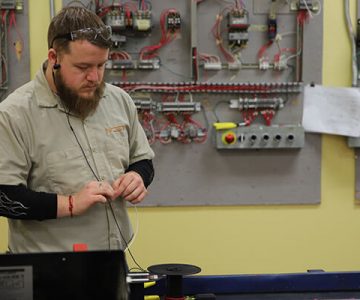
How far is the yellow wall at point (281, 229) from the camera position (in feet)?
9.21

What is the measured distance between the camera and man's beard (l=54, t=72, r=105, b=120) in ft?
5.11

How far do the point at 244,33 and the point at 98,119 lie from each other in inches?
49.9

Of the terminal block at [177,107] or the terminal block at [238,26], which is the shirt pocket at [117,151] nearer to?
the terminal block at [177,107]

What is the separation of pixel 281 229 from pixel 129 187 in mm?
1520

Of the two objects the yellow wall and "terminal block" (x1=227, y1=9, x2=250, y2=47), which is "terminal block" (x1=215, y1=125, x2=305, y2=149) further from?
"terminal block" (x1=227, y1=9, x2=250, y2=47)

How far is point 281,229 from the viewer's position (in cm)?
286

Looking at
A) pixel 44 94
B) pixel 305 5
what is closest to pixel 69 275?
pixel 44 94

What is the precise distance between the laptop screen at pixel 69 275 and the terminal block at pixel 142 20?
189 cm

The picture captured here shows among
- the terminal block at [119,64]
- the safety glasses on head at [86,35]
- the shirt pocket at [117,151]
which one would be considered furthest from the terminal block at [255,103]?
the safety glasses on head at [86,35]

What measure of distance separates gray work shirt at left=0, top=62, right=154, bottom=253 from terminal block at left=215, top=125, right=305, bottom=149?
1.07 meters

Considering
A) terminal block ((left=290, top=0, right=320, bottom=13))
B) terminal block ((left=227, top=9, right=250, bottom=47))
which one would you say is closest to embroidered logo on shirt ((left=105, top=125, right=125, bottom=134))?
terminal block ((left=227, top=9, right=250, bottom=47))

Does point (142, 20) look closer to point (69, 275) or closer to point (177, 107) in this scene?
point (177, 107)

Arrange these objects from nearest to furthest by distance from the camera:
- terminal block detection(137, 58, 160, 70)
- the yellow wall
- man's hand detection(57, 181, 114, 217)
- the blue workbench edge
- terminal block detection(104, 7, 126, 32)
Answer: man's hand detection(57, 181, 114, 217)
the blue workbench edge
terminal block detection(104, 7, 126, 32)
terminal block detection(137, 58, 160, 70)
the yellow wall

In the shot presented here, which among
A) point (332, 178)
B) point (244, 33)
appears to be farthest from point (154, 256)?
point (244, 33)
